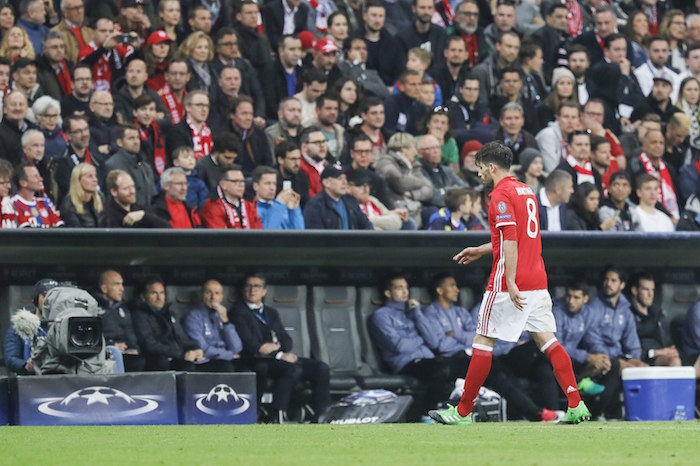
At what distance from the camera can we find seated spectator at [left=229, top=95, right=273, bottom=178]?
16734mm

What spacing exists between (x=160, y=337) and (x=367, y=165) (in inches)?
135

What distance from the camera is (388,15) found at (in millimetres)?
20625

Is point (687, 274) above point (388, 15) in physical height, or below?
below

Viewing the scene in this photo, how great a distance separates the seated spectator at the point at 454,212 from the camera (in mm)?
16359

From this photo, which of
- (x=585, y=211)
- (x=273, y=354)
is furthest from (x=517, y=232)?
(x=585, y=211)

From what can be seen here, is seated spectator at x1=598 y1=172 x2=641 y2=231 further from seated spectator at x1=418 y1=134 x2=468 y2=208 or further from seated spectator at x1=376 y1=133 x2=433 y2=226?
seated spectator at x1=376 y1=133 x2=433 y2=226

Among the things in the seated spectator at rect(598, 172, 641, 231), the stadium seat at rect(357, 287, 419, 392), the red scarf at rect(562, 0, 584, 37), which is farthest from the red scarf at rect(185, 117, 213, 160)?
the red scarf at rect(562, 0, 584, 37)

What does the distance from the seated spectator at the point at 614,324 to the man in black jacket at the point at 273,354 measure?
137 inches

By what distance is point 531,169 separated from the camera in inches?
688

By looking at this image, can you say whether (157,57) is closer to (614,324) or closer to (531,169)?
(531,169)

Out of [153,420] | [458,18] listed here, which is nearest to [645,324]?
[458,18]

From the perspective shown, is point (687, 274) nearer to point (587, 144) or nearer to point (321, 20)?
point (587, 144)

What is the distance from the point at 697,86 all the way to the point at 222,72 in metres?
7.01

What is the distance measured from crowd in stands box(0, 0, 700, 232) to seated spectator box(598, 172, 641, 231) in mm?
24
